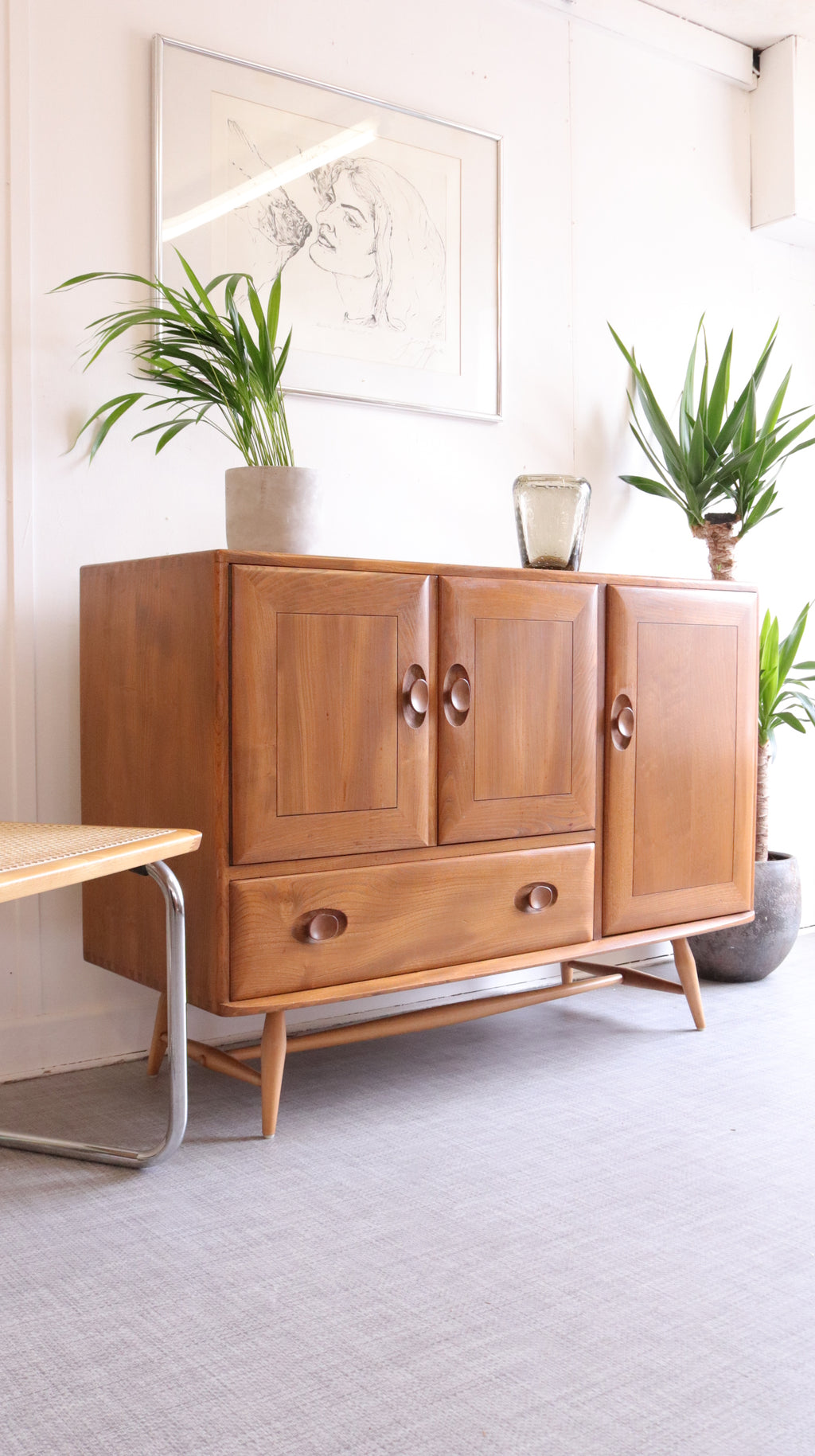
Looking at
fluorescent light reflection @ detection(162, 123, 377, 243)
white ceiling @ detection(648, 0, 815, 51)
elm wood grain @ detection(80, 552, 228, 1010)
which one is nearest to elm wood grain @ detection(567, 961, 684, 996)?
elm wood grain @ detection(80, 552, 228, 1010)

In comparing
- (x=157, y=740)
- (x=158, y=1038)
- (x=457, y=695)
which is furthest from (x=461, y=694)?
(x=158, y=1038)

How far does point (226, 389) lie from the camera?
79.8 inches

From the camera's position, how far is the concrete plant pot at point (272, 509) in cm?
197

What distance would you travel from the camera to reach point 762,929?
2791 mm

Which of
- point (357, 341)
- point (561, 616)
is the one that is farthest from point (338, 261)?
point (561, 616)

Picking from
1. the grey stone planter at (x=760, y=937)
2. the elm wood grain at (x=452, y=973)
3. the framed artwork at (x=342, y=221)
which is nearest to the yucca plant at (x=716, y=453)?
the framed artwork at (x=342, y=221)

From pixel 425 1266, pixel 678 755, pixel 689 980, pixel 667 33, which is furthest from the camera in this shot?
pixel 667 33

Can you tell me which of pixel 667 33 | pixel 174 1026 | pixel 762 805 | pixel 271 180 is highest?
pixel 667 33

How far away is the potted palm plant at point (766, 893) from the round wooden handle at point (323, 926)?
1.28 meters

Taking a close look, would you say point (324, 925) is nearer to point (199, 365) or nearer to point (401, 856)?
point (401, 856)

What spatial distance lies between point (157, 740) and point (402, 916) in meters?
0.47

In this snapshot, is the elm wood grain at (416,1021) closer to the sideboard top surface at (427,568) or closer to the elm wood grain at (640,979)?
the elm wood grain at (640,979)

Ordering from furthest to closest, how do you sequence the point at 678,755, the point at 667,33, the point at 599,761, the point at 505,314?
the point at 667,33
the point at 505,314
the point at 678,755
the point at 599,761

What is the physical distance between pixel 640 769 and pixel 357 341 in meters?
1.02
